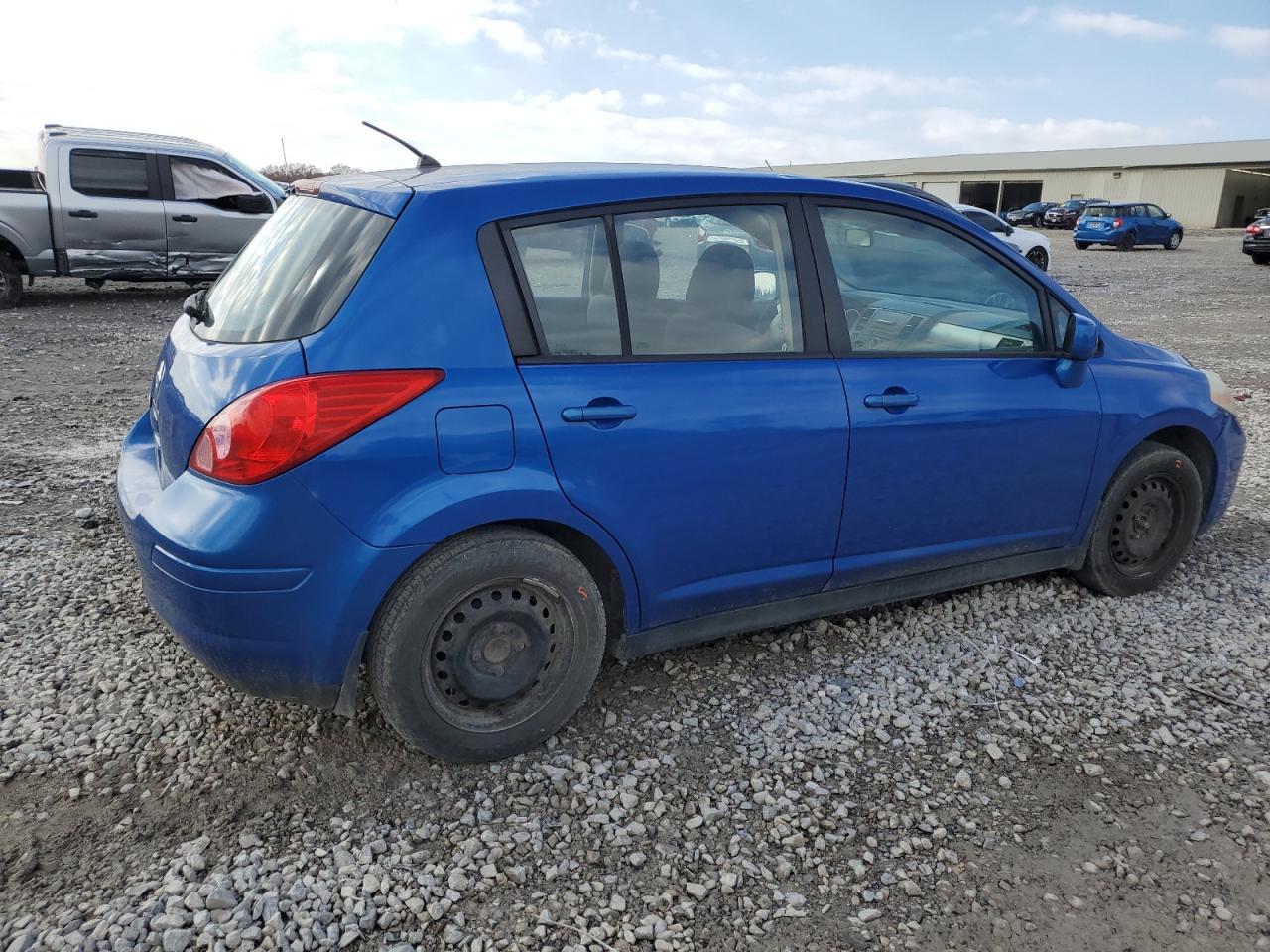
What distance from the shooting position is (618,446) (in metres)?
2.88

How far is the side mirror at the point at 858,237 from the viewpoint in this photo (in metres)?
3.43

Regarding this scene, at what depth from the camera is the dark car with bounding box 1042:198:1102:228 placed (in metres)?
43.6

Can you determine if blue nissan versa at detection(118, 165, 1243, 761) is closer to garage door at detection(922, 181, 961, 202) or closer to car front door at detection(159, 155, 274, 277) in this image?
car front door at detection(159, 155, 274, 277)

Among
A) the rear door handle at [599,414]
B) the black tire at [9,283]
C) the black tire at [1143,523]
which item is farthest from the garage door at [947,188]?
the rear door handle at [599,414]

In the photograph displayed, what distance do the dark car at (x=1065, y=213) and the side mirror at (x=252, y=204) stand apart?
40.1 m

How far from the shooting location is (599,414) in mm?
2852

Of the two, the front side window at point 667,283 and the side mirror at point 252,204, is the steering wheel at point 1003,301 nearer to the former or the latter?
the front side window at point 667,283

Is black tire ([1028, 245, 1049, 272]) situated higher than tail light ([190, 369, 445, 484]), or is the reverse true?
tail light ([190, 369, 445, 484])

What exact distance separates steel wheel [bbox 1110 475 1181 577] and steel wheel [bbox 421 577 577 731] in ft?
8.54

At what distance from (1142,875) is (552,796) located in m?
1.61

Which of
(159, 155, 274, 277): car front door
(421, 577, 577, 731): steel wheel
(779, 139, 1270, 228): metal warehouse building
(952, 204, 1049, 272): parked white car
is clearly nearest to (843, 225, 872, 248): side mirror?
(421, 577, 577, 731): steel wheel

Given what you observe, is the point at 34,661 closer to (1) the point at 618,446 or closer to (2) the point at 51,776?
(2) the point at 51,776

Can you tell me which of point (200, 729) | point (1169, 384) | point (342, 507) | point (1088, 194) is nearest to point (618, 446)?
point (342, 507)

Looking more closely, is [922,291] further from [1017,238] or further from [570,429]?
[1017,238]
